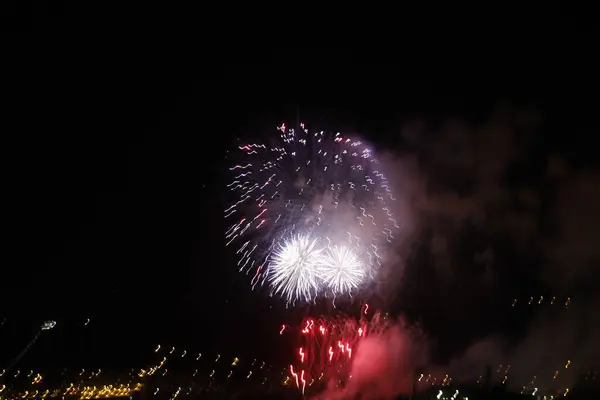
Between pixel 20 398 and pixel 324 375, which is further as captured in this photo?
pixel 20 398

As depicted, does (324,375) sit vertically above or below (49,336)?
below

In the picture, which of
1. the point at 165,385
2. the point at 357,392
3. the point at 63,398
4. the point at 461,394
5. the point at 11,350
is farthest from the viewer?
the point at 165,385

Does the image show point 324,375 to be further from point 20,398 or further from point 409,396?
point 20,398

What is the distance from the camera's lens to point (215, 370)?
166 feet

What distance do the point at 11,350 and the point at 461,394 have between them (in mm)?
28265

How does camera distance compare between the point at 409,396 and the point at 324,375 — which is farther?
the point at 409,396

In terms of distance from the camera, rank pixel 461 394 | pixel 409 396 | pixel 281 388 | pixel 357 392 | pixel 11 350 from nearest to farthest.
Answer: pixel 357 392, pixel 409 396, pixel 11 350, pixel 461 394, pixel 281 388

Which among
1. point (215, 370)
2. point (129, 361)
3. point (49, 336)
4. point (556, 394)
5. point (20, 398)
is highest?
point (556, 394)

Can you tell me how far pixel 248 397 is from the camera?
1825 inches

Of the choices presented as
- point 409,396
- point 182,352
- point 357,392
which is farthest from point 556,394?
point 182,352

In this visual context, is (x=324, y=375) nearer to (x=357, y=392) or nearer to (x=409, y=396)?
(x=357, y=392)

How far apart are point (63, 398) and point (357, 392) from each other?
26.0 metres

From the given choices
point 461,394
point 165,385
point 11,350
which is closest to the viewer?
point 11,350

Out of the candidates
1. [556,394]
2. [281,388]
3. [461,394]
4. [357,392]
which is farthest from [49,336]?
[556,394]
